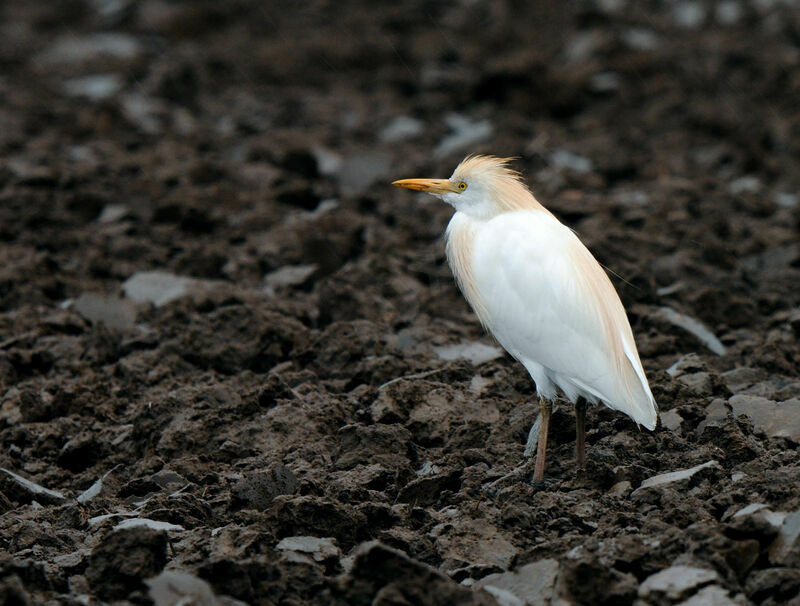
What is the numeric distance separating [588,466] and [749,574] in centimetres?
132

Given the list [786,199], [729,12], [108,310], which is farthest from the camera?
[729,12]

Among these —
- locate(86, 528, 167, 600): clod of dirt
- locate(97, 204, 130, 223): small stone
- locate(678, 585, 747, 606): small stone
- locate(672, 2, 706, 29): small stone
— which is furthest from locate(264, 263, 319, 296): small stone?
locate(672, 2, 706, 29): small stone

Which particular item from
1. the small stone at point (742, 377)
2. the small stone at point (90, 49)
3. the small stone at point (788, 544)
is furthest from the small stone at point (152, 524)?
the small stone at point (90, 49)

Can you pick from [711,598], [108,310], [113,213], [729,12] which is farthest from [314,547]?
[729,12]

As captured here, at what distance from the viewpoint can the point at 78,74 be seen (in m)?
16.1

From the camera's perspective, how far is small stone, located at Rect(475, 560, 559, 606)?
15.7ft

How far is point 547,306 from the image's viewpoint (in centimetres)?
624

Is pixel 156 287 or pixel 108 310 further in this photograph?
pixel 156 287

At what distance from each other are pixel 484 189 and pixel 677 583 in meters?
2.76

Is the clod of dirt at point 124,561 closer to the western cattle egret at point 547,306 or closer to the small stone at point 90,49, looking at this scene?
the western cattle egret at point 547,306

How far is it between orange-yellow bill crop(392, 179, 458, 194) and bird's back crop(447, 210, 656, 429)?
43 centimetres

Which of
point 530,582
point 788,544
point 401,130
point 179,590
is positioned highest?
point 179,590

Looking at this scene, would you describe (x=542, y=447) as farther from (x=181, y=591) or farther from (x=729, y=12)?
(x=729, y=12)

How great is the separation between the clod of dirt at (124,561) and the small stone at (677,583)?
2012 millimetres
